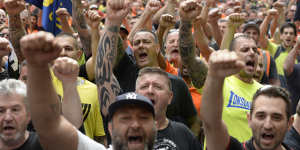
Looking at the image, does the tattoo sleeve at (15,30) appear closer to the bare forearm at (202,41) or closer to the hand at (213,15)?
the bare forearm at (202,41)

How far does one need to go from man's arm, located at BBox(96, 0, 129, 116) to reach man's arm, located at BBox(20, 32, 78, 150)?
50.6 inches

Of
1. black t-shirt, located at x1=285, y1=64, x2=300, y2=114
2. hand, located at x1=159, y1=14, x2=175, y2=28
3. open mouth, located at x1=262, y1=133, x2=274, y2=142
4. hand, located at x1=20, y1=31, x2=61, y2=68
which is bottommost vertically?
black t-shirt, located at x1=285, y1=64, x2=300, y2=114

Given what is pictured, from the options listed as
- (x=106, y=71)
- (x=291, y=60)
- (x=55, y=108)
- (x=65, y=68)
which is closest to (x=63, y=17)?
(x=106, y=71)

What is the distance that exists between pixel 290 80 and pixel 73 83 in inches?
168

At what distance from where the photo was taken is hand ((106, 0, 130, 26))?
4.00m

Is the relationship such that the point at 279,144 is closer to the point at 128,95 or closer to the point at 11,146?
the point at 128,95

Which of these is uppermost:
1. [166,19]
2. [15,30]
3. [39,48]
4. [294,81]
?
[39,48]

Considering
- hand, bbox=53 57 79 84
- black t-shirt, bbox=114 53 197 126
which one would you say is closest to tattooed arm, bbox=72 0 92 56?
black t-shirt, bbox=114 53 197 126

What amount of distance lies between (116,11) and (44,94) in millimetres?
1762

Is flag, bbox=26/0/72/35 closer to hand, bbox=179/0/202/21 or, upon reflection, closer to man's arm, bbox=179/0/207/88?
man's arm, bbox=179/0/207/88

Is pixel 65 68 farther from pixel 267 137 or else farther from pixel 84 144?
pixel 267 137

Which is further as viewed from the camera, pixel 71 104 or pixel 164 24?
pixel 164 24

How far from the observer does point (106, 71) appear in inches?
160

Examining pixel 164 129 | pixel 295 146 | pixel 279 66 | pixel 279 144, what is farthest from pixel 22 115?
pixel 279 66
